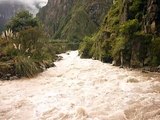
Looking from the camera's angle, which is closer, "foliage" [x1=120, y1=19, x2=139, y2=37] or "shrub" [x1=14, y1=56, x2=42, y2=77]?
"shrub" [x1=14, y1=56, x2=42, y2=77]

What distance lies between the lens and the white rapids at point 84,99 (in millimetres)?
15797

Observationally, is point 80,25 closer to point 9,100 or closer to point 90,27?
point 90,27

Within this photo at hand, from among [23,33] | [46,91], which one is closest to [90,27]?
[23,33]

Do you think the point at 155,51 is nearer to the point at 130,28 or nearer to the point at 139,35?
the point at 139,35

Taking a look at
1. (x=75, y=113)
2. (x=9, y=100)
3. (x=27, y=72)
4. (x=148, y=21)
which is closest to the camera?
(x=75, y=113)

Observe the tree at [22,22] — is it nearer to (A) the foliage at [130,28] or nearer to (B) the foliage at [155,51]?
(A) the foliage at [130,28]

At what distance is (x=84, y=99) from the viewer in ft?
62.6

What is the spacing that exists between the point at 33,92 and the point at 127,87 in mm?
6545

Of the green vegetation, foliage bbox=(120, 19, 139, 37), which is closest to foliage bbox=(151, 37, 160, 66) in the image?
foliage bbox=(120, 19, 139, 37)

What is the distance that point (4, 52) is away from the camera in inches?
1292

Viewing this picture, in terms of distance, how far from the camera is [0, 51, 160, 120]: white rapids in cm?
1580

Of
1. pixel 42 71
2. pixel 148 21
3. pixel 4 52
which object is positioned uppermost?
pixel 148 21

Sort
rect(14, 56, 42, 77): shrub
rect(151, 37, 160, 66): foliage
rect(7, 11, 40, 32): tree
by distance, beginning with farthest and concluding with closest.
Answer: rect(7, 11, 40, 32): tree, rect(151, 37, 160, 66): foliage, rect(14, 56, 42, 77): shrub

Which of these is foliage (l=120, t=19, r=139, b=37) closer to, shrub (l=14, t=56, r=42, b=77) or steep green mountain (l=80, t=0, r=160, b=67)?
steep green mountain (l=80, t=0, r=160, b=67)
